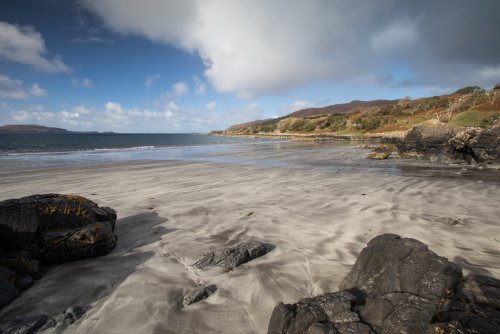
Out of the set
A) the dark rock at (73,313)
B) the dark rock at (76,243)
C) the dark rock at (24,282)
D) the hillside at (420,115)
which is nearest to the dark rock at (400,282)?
the dark rock at (73,313)

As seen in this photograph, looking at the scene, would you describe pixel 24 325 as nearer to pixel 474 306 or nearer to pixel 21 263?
pixel 21 263

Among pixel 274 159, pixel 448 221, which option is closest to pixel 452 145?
pixel 274 159

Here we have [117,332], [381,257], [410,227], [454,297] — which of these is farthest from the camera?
[410,227]

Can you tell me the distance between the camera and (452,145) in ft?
60.9

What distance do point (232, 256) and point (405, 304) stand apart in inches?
111

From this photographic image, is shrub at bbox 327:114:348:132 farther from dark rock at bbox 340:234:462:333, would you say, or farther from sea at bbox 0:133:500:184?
dark rock at bbox 340:234:462:333

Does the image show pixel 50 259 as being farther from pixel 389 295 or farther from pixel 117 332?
pixel 389 295

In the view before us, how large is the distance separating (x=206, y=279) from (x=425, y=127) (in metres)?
22.4

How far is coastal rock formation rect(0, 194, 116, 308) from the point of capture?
4320 mm

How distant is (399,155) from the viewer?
73.1ft

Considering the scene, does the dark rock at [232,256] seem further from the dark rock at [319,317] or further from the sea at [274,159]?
the sea at [274,159]

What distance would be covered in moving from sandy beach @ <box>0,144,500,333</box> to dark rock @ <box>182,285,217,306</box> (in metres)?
0.09

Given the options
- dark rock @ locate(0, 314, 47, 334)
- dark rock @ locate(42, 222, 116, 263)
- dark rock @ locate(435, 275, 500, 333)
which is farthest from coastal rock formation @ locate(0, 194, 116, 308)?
dark rock @ locate(435, 275, 500, 333)

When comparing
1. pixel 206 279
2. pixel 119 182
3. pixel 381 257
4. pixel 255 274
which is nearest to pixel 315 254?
pixel 255 274
